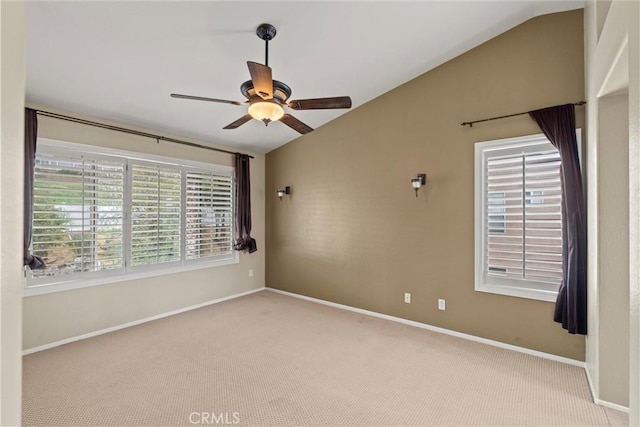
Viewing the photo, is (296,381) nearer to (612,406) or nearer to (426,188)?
(612,406)

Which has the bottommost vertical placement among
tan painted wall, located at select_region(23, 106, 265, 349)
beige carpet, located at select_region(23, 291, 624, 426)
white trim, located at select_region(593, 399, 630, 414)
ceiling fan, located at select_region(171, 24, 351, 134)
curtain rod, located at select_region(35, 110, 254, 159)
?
beige carpet, located at select_region(23, 291, 624, 426)

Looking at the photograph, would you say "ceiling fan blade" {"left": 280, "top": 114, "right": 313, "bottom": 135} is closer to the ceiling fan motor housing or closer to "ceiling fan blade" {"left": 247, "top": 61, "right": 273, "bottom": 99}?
"ceiling fan blade" {"left": 247, "top": 61, "right": 273, "bottom": 99}

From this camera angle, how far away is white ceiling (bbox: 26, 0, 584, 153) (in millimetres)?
2395

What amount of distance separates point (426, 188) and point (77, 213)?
4.05m

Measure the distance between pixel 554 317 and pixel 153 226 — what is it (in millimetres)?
4706

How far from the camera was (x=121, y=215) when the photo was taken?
3.93 meters

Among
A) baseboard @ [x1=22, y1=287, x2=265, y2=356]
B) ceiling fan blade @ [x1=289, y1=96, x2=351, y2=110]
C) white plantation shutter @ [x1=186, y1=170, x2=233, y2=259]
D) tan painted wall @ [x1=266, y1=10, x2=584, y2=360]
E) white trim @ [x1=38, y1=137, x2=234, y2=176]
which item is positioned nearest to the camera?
ceiling fan blade @ [x1=289, y1=96, x2=351, y2=110]

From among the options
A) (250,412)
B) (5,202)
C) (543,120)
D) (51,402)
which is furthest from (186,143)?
(543,120)

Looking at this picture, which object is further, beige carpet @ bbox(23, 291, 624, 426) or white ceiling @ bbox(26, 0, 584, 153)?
white ceiling @ bbox(26, 0, 584, 153)

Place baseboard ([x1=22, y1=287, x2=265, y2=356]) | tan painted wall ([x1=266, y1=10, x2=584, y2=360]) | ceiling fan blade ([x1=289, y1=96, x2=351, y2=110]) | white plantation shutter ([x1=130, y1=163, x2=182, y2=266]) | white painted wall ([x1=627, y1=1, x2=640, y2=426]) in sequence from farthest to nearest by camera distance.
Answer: white plantation shutter ([x1=130, y1=163, x2=182, y2=266]), baseboard ([x1=22, y1=287, x2=265, y2=356]), tan painted wall ([x1=266, y1=10, x2=584, y2=360]), ceiling fan blade ([x1=289, y1=96, x2=351, y2=110]), white painted wall ([x1=627, y1=1, x2=640, y2=426])

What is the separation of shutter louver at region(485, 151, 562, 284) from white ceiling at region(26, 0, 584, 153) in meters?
1.44

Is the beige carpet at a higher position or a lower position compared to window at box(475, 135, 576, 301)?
lower

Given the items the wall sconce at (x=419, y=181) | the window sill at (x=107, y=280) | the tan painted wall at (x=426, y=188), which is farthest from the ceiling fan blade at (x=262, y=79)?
the window sill at (x=107, y=280)

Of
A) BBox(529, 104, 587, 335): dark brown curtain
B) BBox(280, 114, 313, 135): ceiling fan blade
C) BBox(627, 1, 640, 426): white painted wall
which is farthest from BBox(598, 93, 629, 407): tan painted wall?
BBox(280, 114, 313, 135): ceiling fan blade
